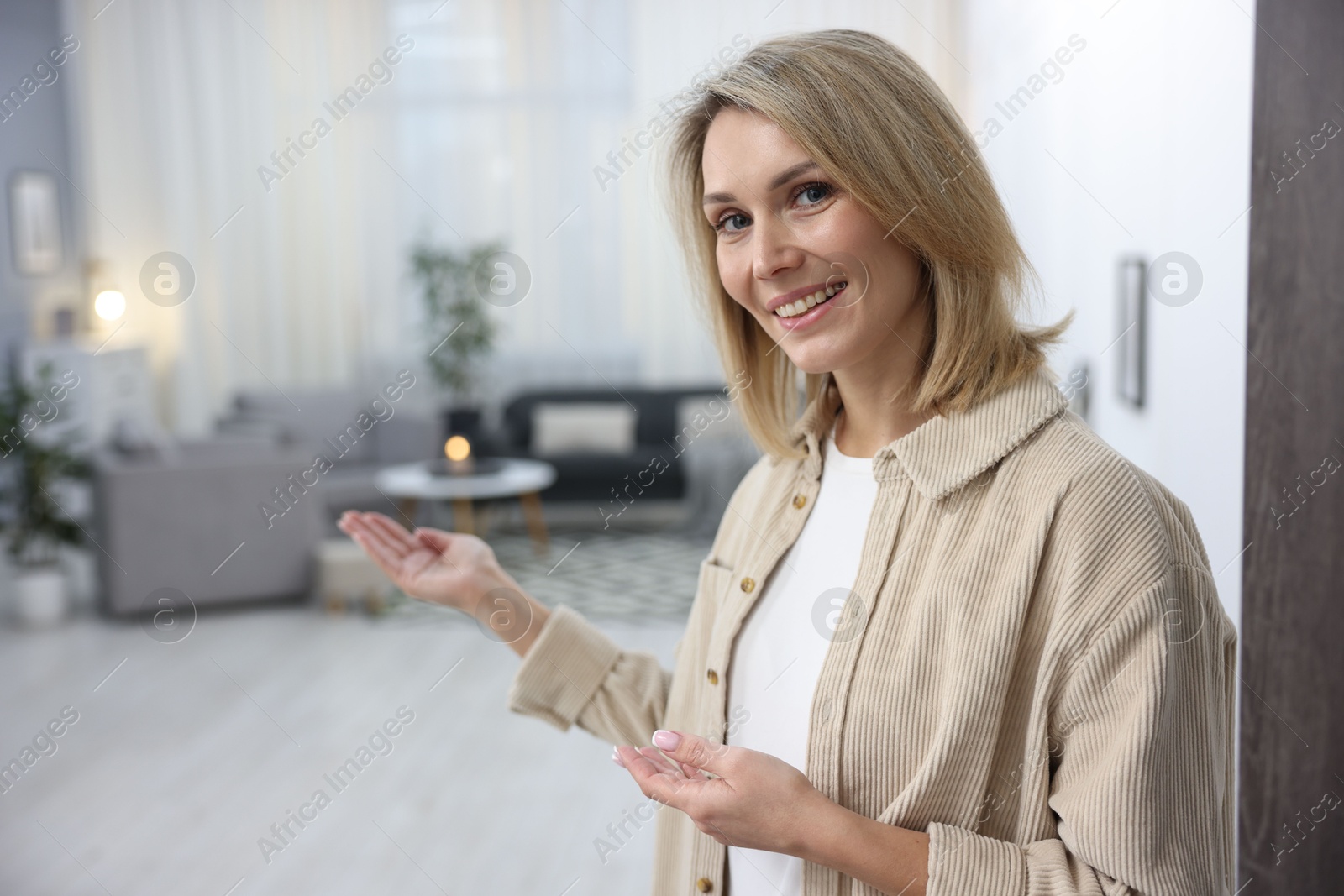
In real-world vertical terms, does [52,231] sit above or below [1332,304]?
above

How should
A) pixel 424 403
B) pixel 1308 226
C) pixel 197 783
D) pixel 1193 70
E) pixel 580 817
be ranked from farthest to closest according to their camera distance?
pixel 424 403 < pixel 197 783 < pixel 580 817 < pixel 1193 70 < pixel 1308 226

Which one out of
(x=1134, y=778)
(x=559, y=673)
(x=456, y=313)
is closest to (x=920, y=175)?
(x=1134, y=778)

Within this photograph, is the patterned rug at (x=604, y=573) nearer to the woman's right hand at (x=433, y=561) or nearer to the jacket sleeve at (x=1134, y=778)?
the woman's right hand at (x=433, y=561)

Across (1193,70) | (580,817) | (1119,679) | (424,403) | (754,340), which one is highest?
(1193,70)

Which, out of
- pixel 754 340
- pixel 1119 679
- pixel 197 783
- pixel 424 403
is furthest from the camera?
pixel 424 403

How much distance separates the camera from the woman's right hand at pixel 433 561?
1321mm

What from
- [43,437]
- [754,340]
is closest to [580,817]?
[754,340]

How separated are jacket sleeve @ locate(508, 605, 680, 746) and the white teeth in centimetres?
47

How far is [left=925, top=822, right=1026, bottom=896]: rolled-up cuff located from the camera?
0.90m

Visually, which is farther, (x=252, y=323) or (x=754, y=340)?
(x=252, y=323)

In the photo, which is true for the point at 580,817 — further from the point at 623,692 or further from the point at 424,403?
the point at 424,403

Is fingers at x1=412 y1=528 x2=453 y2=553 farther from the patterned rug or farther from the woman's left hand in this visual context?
the patterned rug

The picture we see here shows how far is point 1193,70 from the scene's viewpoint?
182 centimetres

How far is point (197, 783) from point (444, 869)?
980mm
